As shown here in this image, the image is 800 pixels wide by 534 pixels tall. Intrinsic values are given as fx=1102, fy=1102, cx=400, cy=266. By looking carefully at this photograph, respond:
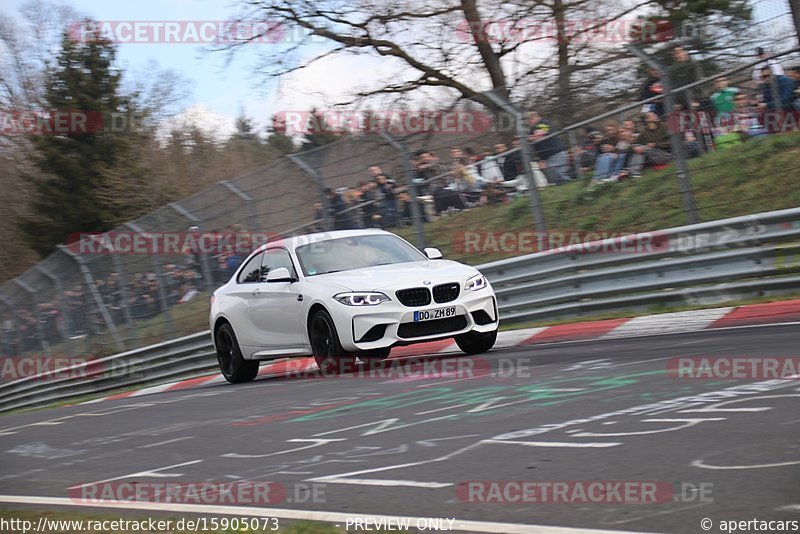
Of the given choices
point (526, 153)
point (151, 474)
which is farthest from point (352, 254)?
point (151, 474)

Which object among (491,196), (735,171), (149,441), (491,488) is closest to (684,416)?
(491,488)

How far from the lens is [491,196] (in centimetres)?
1397

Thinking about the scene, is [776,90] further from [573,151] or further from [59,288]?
[59,288]

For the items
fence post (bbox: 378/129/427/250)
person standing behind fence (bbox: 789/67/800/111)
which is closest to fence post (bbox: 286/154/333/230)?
fence post (bbox: 378/129/427/250)

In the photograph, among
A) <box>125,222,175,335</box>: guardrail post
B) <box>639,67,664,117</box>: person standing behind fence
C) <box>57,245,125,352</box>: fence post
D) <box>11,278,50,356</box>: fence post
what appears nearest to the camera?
<box>639,67,664,117</box>: person standing behind fence

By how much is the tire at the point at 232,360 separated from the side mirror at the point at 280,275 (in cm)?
159

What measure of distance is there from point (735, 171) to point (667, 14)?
34.2 feet

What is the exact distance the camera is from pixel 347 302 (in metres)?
10.5

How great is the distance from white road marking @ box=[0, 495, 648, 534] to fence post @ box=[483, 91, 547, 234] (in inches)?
320

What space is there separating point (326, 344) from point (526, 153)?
396 cm

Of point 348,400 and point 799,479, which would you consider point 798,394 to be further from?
point 348,400

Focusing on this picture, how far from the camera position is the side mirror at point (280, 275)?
37.2 ft

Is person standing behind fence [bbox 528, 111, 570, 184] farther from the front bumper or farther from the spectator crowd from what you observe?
the front bumper

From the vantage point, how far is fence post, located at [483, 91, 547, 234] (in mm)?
13305
